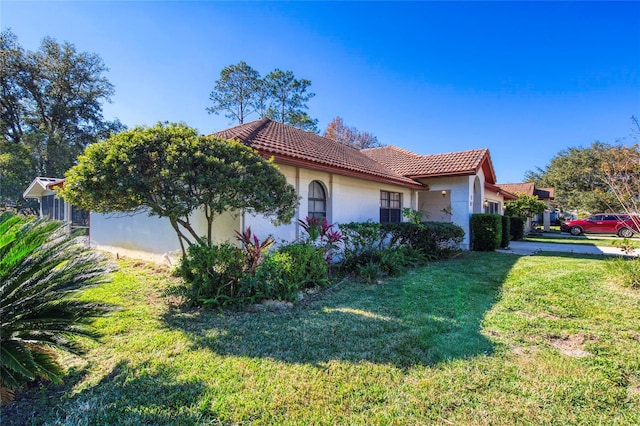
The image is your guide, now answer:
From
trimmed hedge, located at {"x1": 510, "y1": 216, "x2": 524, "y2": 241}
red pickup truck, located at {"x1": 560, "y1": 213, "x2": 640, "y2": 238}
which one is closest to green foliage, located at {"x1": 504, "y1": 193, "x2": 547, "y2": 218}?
red pickup truck, located at {"x1": 560, "y1": 213, "x2": 640, "y2": 238}

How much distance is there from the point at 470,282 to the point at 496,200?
17234mm

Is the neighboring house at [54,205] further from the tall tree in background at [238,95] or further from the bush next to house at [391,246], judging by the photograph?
the tall tree in background at [238,95]

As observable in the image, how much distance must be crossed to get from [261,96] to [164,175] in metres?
30.7

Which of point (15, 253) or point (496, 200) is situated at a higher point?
point (496, 200)

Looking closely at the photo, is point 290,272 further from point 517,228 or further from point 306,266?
point 517,228

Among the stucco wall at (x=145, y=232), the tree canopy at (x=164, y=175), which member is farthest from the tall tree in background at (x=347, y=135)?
the tree canopy at (x=164, y=175)

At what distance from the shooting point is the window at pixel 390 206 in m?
13.1

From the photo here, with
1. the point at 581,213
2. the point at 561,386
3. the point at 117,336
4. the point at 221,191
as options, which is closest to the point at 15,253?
the point at 117,336

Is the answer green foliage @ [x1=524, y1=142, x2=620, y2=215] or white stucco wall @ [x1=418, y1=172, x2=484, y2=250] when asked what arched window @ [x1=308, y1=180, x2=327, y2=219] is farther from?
green foliage @ [x1=524, y1=142, x2=620, y2=215]

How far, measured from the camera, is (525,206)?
23703 mm

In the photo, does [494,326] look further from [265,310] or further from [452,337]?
[265,310]

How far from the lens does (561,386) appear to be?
3.03 metres

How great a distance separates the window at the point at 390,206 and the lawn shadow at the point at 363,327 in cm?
623

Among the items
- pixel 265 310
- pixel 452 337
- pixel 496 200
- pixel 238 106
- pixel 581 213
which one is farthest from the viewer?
pixel 581 213
